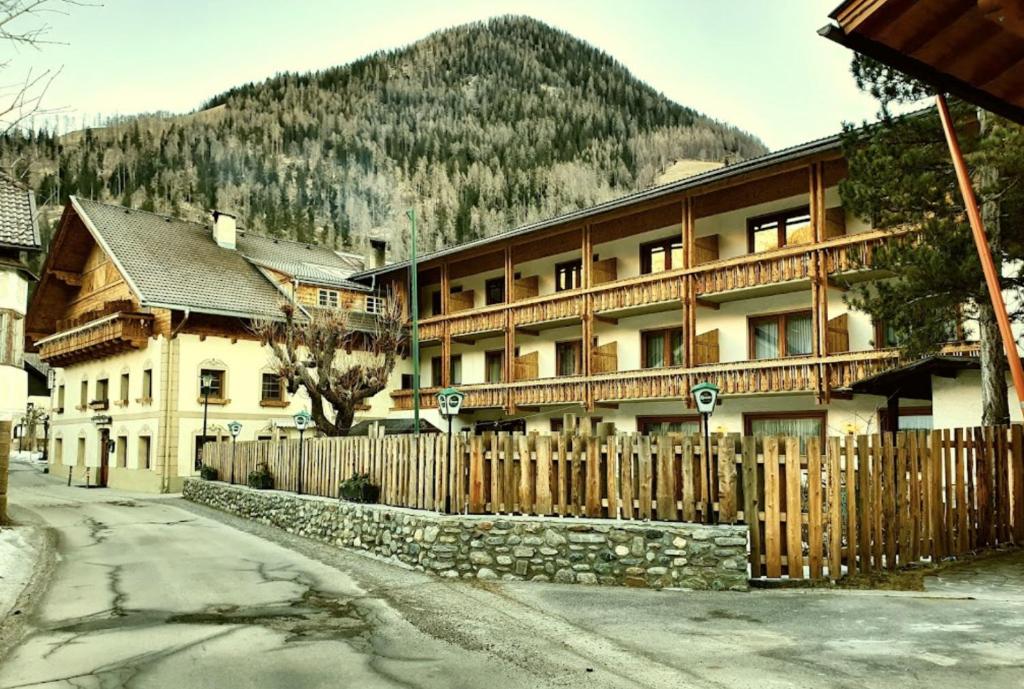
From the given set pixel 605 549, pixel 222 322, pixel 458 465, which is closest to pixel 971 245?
pixel 605 549

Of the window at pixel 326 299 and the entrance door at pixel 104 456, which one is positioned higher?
the window at pixel 326 299

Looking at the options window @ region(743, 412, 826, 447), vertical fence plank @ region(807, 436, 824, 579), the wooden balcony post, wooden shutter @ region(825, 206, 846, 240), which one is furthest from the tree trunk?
wooden shutter @ region(825, 206, 846, 240)

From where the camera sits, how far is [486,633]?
8.63 m

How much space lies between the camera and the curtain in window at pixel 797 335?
895 inches

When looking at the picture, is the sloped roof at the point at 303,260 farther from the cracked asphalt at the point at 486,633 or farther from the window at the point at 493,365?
the cracked asphalt at the point at 486,633

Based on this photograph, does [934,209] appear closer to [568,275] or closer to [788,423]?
[788,423]

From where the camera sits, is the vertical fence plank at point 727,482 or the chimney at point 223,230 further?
the chimney at point 223,230

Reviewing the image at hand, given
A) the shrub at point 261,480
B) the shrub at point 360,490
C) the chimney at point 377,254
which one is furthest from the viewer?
the chimney at point 377,254

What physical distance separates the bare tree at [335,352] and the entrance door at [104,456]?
798cm

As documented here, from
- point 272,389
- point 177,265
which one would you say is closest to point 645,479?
point 272,389

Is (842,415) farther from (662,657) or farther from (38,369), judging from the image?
(38,369)

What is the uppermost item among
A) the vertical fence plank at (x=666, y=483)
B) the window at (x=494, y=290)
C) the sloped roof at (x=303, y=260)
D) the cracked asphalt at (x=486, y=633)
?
the sloped roof at (x=303, y=260)

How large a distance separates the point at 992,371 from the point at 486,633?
9.67m

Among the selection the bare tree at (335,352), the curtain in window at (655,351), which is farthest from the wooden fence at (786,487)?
the curtain in window at (655,351)
